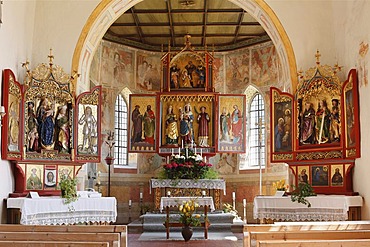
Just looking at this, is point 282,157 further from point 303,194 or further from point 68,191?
point 68,191

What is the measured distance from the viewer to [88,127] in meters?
15.7

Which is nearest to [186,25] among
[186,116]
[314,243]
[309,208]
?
[186,116]

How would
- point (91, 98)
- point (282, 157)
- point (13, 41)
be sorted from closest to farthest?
1. point (13, 41)
2. point (282, 157)
3. point (91, 98)

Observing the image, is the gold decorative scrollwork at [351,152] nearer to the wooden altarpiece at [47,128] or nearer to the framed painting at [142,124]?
the wooden altarpiece at [47,128]

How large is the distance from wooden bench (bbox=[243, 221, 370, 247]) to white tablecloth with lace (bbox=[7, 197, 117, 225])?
5817 millimetres

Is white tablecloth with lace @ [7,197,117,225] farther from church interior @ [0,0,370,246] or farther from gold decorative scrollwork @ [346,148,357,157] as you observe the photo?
gold decorative scrollwork @ [346,148,357,157]

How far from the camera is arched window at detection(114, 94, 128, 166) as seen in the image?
81.3ft

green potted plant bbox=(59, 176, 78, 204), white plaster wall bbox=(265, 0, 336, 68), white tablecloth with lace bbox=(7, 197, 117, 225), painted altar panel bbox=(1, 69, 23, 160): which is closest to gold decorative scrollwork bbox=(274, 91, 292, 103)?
white plaster wall bbox=(265, 0, 336, 68)

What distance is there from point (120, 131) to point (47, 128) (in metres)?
10.3

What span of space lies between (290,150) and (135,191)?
10415mm

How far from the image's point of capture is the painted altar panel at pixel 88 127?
15516 millimetres

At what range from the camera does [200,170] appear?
1866 centimetres

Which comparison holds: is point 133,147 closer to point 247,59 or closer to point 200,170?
point 200,170

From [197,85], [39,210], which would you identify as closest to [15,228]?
[39,210]
